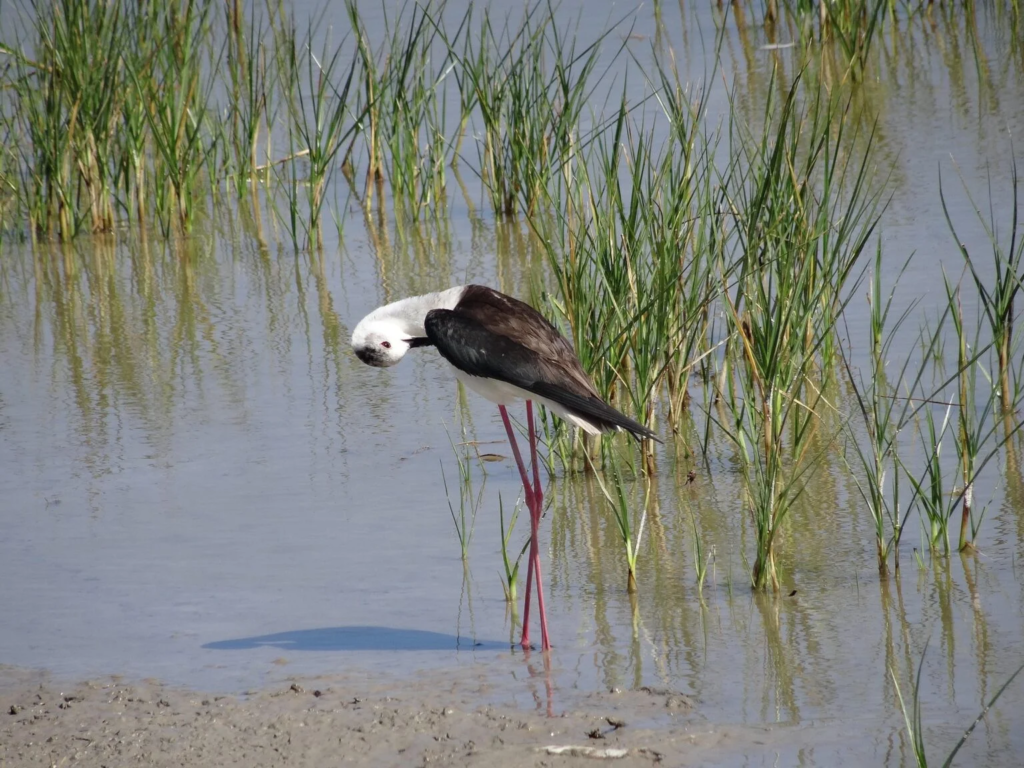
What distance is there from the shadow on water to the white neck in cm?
100

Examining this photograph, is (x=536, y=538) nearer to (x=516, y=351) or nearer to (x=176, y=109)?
(x=516, y=351)

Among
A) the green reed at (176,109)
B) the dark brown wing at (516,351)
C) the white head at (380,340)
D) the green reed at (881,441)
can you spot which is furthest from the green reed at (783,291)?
the green reed at (176,109)

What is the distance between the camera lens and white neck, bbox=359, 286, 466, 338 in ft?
13.9

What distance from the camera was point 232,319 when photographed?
659 centimetres

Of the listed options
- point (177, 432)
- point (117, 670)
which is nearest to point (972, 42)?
point (177, 432)

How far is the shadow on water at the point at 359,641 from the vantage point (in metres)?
3.55

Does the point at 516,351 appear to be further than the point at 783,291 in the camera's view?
No

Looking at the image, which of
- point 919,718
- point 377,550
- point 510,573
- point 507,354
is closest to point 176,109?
point 377,550

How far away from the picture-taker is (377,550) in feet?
13.6

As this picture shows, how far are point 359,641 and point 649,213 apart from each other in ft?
5.25

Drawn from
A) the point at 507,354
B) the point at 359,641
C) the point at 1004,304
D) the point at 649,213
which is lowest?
the point at 359,641

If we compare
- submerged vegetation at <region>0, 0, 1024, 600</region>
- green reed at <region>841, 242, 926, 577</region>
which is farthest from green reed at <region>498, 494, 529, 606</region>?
green reed at <region>841, 242, 926, 577</region>

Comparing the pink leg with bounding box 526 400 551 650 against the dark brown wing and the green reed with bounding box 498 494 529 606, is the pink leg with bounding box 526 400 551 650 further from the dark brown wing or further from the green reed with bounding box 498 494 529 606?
the dark brown wing

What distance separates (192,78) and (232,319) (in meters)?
1.72
